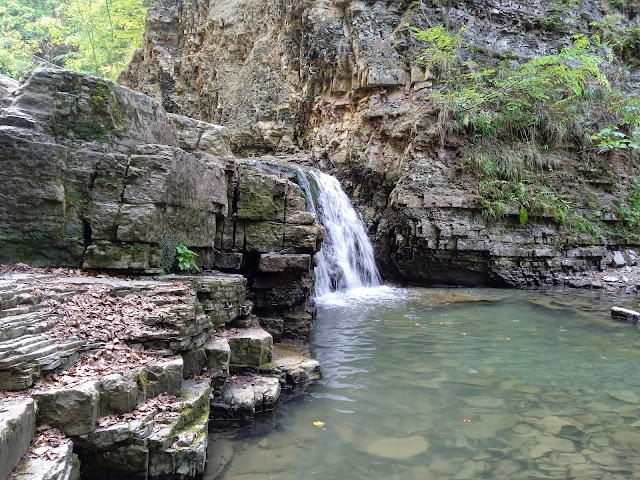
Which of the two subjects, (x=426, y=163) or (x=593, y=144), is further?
(x=593, y=144)

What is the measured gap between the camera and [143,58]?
65.4ft

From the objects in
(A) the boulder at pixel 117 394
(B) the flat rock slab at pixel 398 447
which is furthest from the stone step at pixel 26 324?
(B) the flat rock slab at pixel 398 447

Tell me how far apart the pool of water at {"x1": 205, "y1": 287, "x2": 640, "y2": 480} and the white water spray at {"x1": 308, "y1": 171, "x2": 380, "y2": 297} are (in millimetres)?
3088

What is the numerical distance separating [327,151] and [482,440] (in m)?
12.2

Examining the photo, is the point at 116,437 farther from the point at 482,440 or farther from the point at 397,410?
the point at 482,440

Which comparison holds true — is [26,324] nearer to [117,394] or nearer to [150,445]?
[117,394]

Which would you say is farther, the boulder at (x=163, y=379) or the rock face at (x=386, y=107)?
the rock face at (x=386, y=107)

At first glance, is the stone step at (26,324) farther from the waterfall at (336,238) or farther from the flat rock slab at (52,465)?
the waterfall at (336,238)

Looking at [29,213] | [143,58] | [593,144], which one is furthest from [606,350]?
[143,58]

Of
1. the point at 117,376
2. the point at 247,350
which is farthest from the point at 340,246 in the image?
the point at 117,376

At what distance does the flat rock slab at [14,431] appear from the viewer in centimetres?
222

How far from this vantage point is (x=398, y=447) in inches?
148

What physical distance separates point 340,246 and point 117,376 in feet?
29.4

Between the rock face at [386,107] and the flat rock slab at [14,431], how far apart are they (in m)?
10.6
